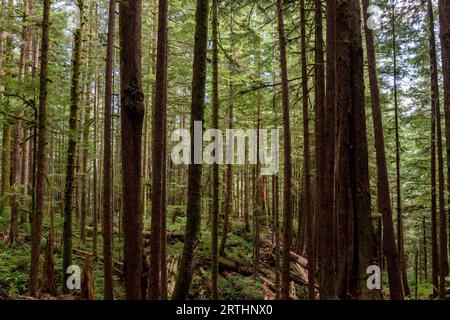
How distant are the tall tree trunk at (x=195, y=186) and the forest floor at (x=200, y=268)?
218 inches

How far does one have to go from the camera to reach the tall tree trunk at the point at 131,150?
4.80 metres

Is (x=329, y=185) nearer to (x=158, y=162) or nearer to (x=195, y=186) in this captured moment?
(x=195, y=186)

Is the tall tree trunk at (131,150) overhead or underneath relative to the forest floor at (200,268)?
overhead

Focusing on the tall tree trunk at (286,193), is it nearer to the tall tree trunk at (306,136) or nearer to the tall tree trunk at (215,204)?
the tall tree trunk at (306,136)

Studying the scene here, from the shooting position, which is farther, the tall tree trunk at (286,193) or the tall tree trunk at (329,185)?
the tall tree trunk at (286,193)

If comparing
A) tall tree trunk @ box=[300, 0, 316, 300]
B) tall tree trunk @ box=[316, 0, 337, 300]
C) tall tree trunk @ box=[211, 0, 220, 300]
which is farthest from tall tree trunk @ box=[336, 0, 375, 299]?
tall tree trunk @ box=[211, 0, 220, 300]

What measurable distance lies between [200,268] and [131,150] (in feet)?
42.4

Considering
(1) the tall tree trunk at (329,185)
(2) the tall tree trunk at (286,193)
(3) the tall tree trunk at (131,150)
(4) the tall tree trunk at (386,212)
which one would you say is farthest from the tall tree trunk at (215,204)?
(3) the tall tree trunk at (131,150)

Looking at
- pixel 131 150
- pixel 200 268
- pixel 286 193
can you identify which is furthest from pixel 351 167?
pixel 200 268

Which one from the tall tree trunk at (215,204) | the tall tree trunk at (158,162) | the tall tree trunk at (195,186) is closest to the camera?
the tall tree trunk at (195,186)

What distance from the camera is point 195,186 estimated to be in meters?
7.02

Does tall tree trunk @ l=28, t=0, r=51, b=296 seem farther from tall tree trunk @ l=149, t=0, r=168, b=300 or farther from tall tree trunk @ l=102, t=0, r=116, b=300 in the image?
tall tree trunk @ l=149, t=0, r=168, b=300
